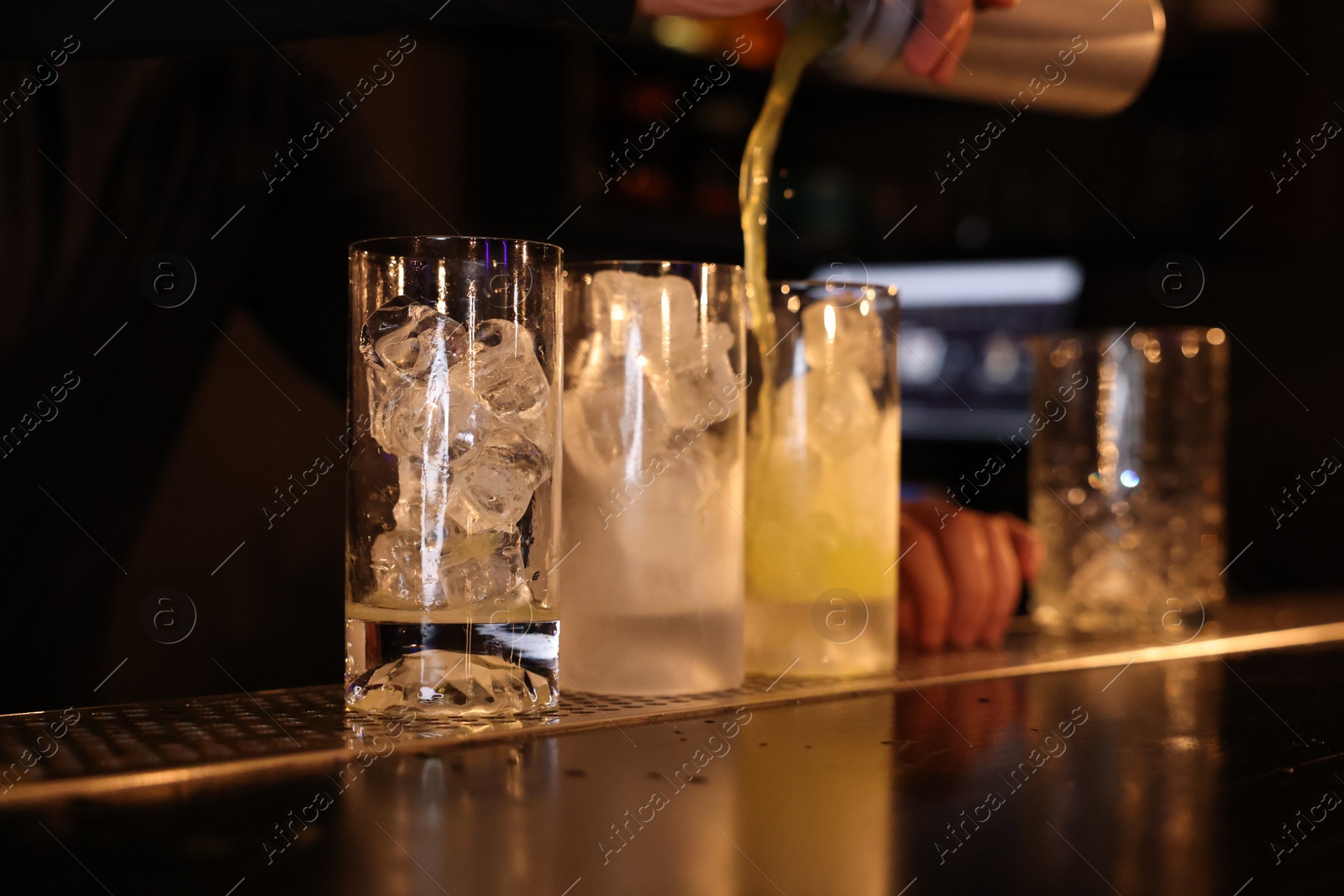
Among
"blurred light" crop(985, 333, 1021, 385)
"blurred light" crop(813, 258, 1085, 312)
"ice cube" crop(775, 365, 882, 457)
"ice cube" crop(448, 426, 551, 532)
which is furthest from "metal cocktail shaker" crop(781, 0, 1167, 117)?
"blurred light" crop(985, 333, 1021, 385)

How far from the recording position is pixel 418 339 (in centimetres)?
82

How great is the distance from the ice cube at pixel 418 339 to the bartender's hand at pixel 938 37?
1.72ft

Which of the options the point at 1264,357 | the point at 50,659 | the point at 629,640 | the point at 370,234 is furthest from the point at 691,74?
the point at 629,640

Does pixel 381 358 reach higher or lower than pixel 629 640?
higher

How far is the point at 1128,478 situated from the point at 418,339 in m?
0.91

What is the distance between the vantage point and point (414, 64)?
1978 mm

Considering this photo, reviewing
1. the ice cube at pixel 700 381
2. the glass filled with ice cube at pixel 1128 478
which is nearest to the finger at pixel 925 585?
the glass filled with ice cube at pixel 1128 478

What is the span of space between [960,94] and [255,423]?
93 centimetres

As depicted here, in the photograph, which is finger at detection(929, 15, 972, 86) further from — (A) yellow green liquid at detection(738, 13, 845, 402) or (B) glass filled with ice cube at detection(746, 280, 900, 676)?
(B) glass filled with ice cube at detection(746, 280, 900, 676)

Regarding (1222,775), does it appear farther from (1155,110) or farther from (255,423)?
(1155,110)

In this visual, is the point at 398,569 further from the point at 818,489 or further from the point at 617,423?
the point at 818,489

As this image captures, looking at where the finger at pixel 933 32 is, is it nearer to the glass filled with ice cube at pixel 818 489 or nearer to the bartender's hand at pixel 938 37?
the bartender's hand at pixel 938 37

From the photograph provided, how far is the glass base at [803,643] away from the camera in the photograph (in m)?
1.07

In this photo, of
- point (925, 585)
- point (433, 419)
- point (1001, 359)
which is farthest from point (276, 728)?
point (1001, 359)
